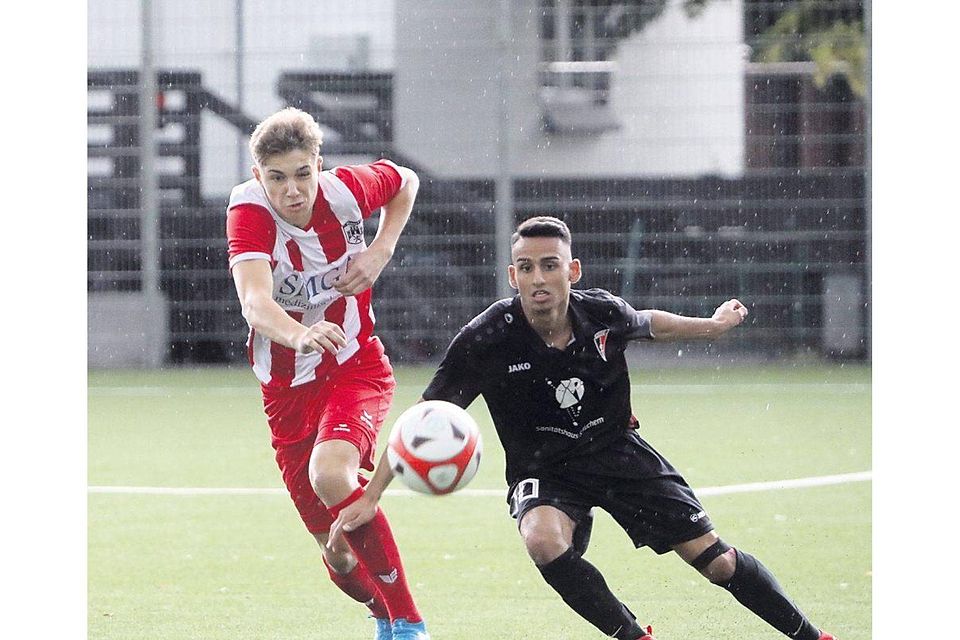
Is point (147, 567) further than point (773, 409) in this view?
No

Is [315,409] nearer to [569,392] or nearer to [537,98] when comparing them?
[569,392]

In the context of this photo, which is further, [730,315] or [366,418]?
[366,418]

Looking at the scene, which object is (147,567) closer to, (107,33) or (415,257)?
(415,257)

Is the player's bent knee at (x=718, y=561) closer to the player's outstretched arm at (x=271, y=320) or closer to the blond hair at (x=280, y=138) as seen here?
the player's outstretched arm at (x=271, y=320)

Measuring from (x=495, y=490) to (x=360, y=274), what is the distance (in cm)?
282

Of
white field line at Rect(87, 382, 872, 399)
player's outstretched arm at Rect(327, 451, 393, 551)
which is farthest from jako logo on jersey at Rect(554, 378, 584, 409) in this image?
white field line at Rect(87, 382, 872, 399)

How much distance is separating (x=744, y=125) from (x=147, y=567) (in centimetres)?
904

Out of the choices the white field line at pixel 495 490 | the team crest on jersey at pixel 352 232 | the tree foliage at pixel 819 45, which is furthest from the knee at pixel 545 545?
the tree foliage at pixel 819 45

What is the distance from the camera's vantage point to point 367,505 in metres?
3.70

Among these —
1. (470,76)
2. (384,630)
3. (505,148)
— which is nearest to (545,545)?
(384,630)

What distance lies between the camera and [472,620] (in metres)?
4.24
